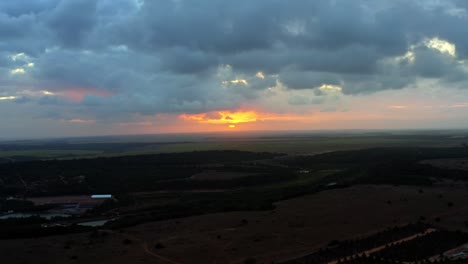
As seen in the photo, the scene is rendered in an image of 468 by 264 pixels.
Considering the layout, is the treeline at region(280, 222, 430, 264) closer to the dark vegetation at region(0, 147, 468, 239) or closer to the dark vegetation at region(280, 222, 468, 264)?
the dark vegetation at region(280, 222, 468, 264)

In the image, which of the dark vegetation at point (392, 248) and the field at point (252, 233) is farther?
the field at point (252, 233)

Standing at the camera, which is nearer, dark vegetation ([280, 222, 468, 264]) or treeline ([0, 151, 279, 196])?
dark vegetation ([280, 222, 468, 264])

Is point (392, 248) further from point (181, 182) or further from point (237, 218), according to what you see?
point (181, 182)

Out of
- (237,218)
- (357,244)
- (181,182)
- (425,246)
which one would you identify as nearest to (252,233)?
(237,218)

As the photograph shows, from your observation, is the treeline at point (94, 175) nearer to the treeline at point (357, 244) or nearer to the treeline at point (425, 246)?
the treeline at point (357, 244)

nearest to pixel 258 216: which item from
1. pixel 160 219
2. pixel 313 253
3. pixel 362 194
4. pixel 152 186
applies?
pixel 160 219

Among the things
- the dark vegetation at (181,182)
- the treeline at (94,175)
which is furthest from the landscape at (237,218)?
the treeline at (94,175)

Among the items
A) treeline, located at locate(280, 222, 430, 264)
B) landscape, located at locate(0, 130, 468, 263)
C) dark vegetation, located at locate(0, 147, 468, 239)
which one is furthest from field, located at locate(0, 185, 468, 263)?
dark vegetation, located at locate(0, 147, 468, 239)

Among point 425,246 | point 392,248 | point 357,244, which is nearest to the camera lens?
point 392,248

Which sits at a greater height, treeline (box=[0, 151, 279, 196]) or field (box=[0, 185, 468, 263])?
treeline (box=[0, 151, 279, 196])

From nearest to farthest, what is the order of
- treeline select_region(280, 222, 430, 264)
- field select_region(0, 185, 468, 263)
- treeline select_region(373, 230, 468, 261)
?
treeline select_region(373, 230, 468, 261) < treeline select_region(280, 222, 430, 264) < field select_region(0, 185, 468, 263)

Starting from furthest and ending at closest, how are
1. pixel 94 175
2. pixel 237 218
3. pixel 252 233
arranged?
pixel 94 175, pixel 237 218, pixel 252 233

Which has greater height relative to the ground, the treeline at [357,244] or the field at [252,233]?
the treeline at [357,244]
